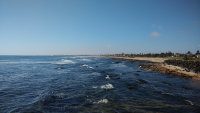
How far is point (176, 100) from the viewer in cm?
1289

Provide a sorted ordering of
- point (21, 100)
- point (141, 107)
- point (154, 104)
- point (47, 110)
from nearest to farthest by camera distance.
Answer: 1. point (47, 110)
2. point (141, 107)
3. point (154, 104)
4. point (21, 100)

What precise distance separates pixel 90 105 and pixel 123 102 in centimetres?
389

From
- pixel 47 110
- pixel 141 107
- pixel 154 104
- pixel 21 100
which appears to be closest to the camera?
pixel 47 110

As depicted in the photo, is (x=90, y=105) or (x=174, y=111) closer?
(x=174, y=111)

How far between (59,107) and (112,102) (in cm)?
585

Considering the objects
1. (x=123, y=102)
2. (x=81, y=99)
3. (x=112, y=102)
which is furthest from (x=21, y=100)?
(x=123, y=102)

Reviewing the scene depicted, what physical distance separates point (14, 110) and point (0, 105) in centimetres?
255

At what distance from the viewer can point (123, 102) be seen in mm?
12180

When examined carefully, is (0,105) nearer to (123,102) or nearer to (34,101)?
(34,101)

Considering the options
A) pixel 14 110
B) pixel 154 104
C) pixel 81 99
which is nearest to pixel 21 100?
pixel 14 110

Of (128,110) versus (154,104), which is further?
(154,104)

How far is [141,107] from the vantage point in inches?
431

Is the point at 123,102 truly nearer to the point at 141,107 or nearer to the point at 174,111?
the point at 141,107

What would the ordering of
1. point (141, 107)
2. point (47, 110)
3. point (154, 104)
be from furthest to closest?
point (154, 104) < point (141, 107) < point (47, 110)
